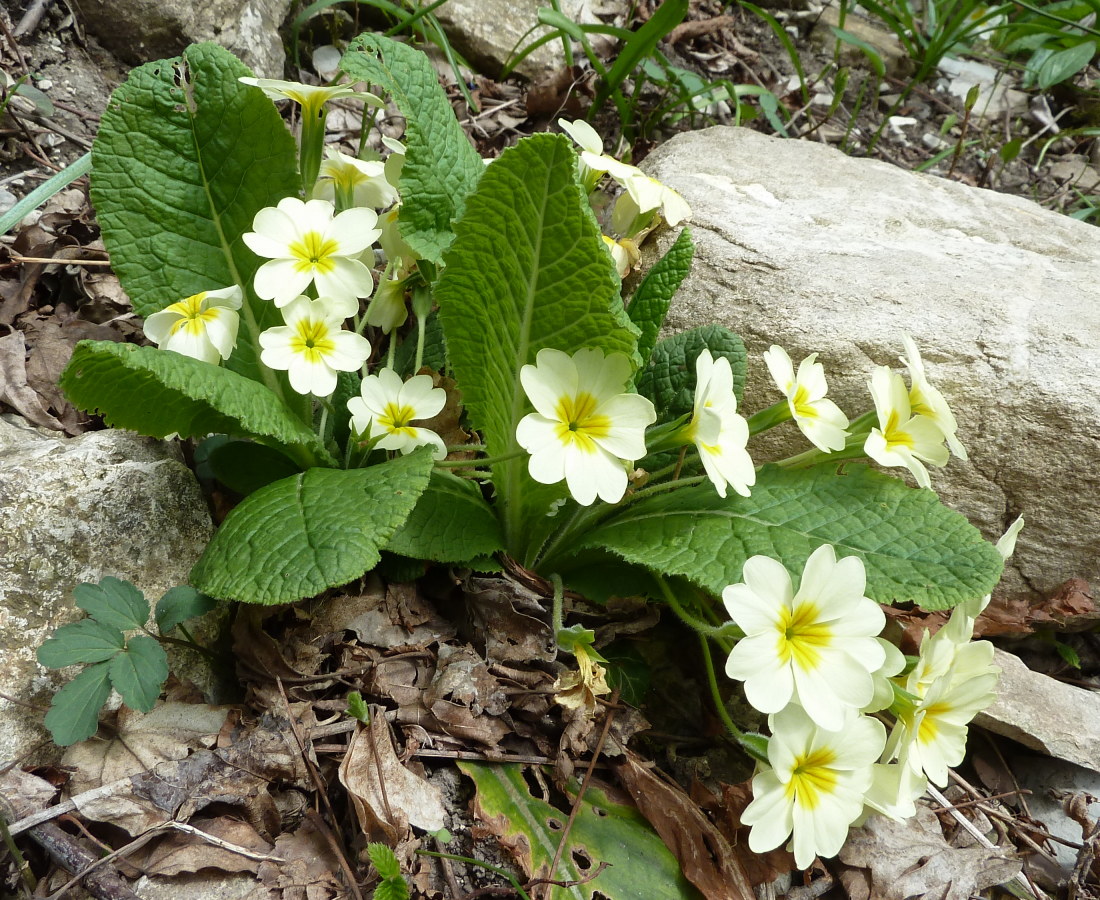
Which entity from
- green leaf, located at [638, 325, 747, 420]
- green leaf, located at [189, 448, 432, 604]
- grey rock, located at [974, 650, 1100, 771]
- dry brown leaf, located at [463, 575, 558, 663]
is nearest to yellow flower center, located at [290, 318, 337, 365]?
green leaf, located at [189, 448, 432, 604]

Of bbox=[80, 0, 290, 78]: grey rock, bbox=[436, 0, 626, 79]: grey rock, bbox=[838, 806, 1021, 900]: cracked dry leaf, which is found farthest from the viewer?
bbox=[436, 0, 626, 79]: grey rock

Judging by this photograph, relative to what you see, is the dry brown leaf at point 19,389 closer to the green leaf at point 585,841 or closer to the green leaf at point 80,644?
the green leaf at point 80,644

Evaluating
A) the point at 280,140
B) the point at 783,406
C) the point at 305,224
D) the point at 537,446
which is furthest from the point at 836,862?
the point at 280,140

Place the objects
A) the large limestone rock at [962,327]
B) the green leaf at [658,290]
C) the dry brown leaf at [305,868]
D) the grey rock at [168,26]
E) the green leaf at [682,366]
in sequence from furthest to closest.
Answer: the grey rock at [168,26], the large limestone rock at [962,327], the green leaf at [682,366], the green leaf at [658,290], the dry brown leaf at [305,868]

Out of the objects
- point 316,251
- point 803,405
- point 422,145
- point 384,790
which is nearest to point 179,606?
point 384,790

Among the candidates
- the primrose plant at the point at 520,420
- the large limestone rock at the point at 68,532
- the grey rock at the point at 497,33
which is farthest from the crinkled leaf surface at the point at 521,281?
the grey rock at the point at 497,33

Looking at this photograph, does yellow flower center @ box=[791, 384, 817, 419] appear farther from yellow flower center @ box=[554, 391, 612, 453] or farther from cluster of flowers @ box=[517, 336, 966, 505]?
yellow flower center @ box=[554, 391, 612, 453]

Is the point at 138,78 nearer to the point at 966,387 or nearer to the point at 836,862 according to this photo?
the point at 966,387

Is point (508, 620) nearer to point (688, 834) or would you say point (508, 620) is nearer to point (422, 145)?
point (688, 834)
